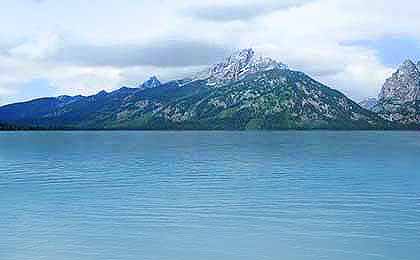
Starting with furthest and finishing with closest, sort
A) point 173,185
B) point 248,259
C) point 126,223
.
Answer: point 173,185
point 126,223
point 248,259

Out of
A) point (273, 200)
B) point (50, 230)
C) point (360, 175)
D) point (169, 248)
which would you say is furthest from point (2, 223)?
point (360, 175)

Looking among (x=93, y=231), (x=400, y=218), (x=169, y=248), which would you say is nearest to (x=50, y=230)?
(x=93, y=231)

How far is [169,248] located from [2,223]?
17.2 m

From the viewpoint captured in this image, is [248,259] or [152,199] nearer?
[248,259]

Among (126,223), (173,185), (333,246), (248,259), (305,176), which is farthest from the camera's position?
(305,176)

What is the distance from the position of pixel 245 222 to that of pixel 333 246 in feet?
33.7

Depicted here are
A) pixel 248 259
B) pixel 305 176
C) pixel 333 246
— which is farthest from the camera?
pixel 305 176

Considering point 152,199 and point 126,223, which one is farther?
point 152,199

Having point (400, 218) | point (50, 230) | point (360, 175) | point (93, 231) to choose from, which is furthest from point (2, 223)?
point (360, 175)

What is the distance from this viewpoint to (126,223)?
156 ft

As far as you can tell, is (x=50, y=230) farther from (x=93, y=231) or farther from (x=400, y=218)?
(x=400, y=218)

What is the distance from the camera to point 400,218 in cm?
4912

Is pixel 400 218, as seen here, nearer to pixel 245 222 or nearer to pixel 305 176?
pixel 245 222

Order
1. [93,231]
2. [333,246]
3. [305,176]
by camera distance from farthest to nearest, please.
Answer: [305,176] → [93,231] → [333,246]
